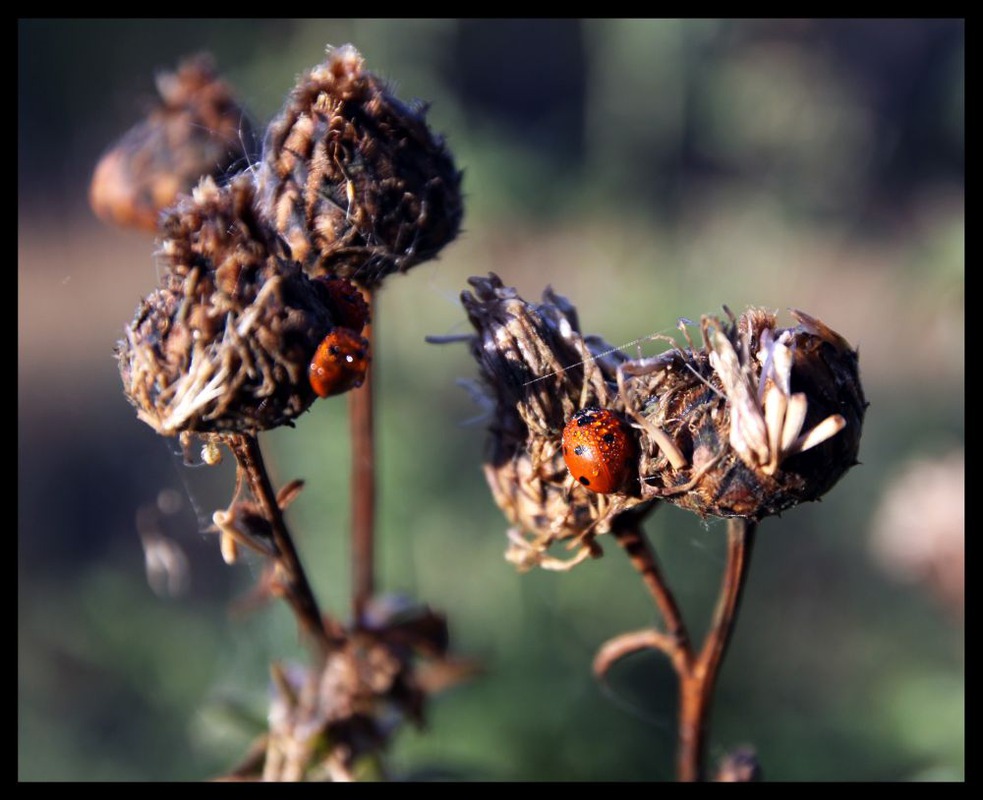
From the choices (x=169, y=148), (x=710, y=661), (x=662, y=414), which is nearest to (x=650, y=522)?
(x=710, y=661)

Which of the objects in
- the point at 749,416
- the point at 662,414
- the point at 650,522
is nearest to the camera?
the point at 749,416

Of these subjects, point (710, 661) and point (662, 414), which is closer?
point (662, 414)

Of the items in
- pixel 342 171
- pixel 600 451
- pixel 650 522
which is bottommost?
pixel 600 451

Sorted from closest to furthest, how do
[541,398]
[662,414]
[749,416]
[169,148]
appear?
[749,416] → [662,414] → [541,398] → [169,148]

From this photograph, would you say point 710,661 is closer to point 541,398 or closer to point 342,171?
point 541,398

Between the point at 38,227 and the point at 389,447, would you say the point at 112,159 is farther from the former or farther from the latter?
the point at 38,227

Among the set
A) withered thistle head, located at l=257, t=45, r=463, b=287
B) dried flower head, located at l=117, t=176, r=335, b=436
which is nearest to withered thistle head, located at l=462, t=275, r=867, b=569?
withered thistle head, located at l=257, t=45, r=463, b=287
